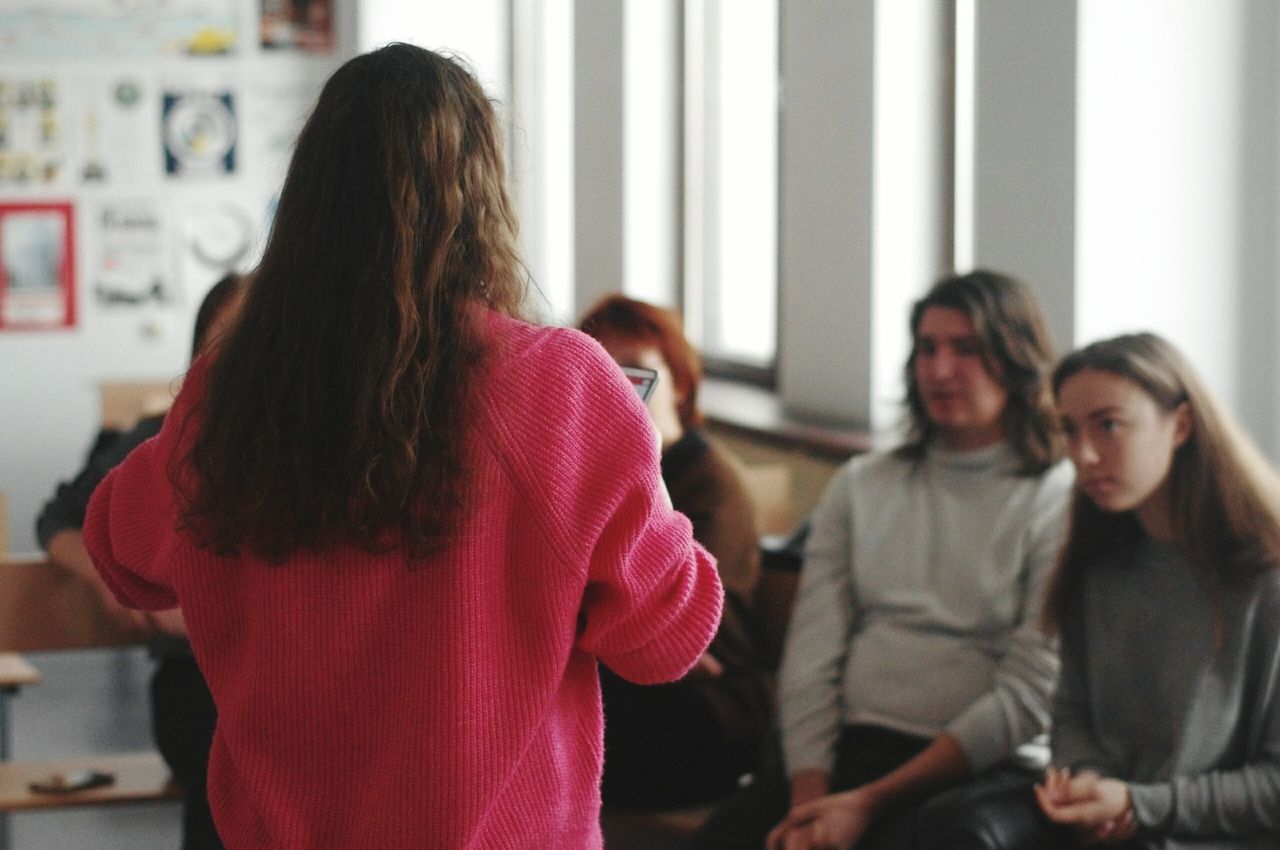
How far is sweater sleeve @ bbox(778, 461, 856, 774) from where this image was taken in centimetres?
258

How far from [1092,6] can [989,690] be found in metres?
1.29

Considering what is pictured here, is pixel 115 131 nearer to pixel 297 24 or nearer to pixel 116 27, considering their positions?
pixel 116 27

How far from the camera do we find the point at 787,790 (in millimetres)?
2596

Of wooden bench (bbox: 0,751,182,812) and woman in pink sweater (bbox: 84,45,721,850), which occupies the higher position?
woman in pink sweater (bbox: 84,45,721,850)

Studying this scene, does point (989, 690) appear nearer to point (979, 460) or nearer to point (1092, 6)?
point (979, 460)

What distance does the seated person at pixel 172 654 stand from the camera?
262cm

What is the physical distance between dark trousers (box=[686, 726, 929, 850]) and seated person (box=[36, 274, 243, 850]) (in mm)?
→ 799

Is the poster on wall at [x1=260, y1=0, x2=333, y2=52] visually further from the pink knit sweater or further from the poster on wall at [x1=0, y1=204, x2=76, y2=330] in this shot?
the pink knit sweater

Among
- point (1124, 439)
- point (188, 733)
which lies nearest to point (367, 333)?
point (1124, 439)

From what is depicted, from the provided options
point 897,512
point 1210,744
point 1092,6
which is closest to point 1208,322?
point 1092,6

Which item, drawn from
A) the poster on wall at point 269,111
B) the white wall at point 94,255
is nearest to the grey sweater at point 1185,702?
the white wall at point 94,255

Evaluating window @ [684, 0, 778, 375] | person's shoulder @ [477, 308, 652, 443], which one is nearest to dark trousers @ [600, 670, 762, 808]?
person's shoulder @ [477, 308, 652, 443]

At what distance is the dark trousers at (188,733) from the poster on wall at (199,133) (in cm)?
436

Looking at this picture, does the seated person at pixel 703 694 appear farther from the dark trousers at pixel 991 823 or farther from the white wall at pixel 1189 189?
the white wall at pixel 1189 189
